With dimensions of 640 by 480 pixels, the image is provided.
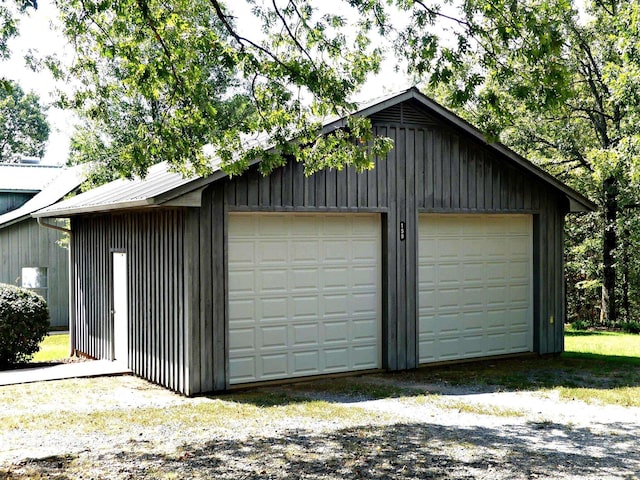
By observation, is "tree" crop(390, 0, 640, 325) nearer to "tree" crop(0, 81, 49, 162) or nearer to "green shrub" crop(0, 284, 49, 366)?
"green shrub" crop(0, 284, 49, 366)

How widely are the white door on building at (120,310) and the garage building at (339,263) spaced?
3cm

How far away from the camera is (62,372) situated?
1168 cm

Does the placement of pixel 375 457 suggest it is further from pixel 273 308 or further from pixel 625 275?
pixel 625 275

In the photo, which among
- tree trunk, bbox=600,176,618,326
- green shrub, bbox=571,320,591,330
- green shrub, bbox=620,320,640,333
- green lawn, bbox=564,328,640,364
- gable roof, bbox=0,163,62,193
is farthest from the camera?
gable roof, bbox=0,163,62,193

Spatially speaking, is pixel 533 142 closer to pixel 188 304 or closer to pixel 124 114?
pixel 124 114

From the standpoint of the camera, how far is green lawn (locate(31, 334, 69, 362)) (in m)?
15.6

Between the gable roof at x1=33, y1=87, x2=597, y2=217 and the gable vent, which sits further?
the gable vent

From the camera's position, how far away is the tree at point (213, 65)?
27.7ft

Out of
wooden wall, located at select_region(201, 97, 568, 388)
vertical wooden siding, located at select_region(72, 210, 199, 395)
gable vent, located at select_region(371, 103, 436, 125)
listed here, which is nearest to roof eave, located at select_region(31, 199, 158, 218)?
vertical wooden siding, located at select_region(72, 210, 199, 395)

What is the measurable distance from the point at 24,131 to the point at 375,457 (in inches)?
1849

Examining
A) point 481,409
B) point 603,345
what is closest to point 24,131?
point 603,345

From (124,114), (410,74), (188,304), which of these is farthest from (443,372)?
(124,114)

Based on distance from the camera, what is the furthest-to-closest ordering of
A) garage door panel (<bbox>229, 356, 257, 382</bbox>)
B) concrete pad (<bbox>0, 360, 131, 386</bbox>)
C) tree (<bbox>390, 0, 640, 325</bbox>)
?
concrete pad (<bbox>0, 360, 131, 386</bbox>) → garage door panel (<bbox>229, 356, 257, 382</bbox>) → tree (<bbox>390, 0, 640, 325</bbox>)

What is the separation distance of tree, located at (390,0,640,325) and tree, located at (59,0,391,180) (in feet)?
3.35
